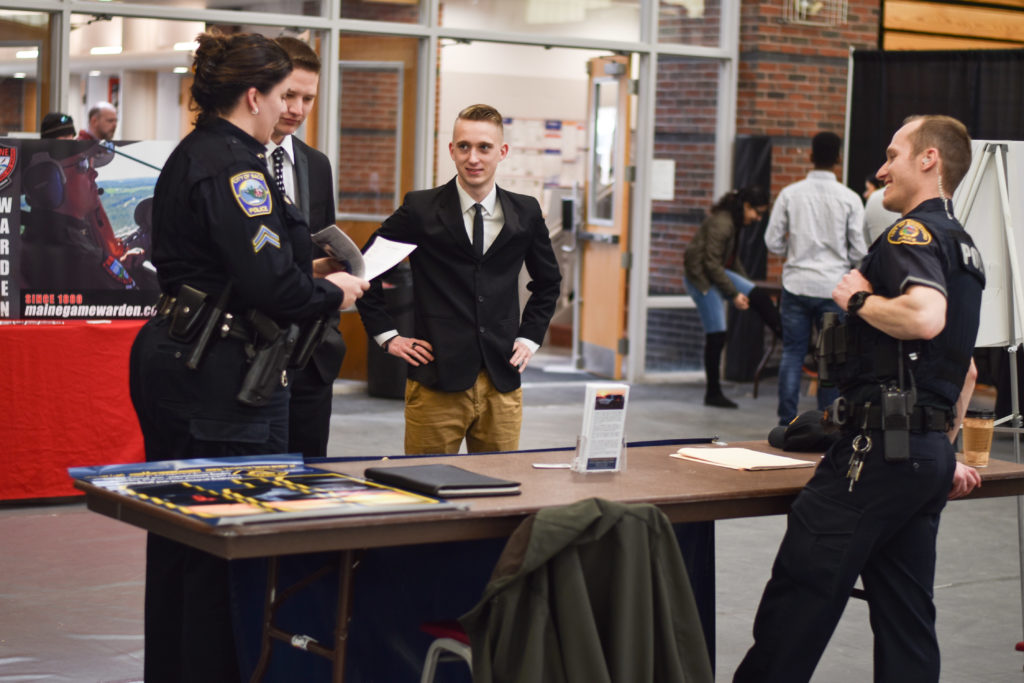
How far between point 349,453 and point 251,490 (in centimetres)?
404

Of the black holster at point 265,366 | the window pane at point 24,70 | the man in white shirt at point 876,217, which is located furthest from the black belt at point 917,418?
the window pane at point 24,70

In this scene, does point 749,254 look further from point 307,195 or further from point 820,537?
point 820,537

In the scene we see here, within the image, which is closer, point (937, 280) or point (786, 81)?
point (937, 280)

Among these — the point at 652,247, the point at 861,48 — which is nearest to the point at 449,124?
the point at 652,247

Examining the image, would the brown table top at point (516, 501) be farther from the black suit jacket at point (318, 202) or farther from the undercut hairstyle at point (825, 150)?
the undercut hairstyle at point (825, 150)

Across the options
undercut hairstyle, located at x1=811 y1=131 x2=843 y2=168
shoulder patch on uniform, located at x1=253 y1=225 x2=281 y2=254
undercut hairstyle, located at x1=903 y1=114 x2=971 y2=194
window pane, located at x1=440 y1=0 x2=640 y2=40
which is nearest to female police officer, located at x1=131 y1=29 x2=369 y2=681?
shoulder patch on uniform, located at x1=253 y1=225 x2=281 y2=254

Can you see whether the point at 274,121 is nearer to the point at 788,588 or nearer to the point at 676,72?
the point at 788,588

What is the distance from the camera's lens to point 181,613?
9.98 feet

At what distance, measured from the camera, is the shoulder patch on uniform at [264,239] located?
277 centimetres

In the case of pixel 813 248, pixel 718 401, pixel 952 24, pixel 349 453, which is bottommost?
pixel 349 453

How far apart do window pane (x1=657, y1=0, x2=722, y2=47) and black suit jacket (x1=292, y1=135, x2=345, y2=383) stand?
6169 mm

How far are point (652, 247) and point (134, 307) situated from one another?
500 cm

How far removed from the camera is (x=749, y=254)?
9.56 metres

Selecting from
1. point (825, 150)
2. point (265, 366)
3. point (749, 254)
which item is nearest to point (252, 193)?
point (265, 366)
